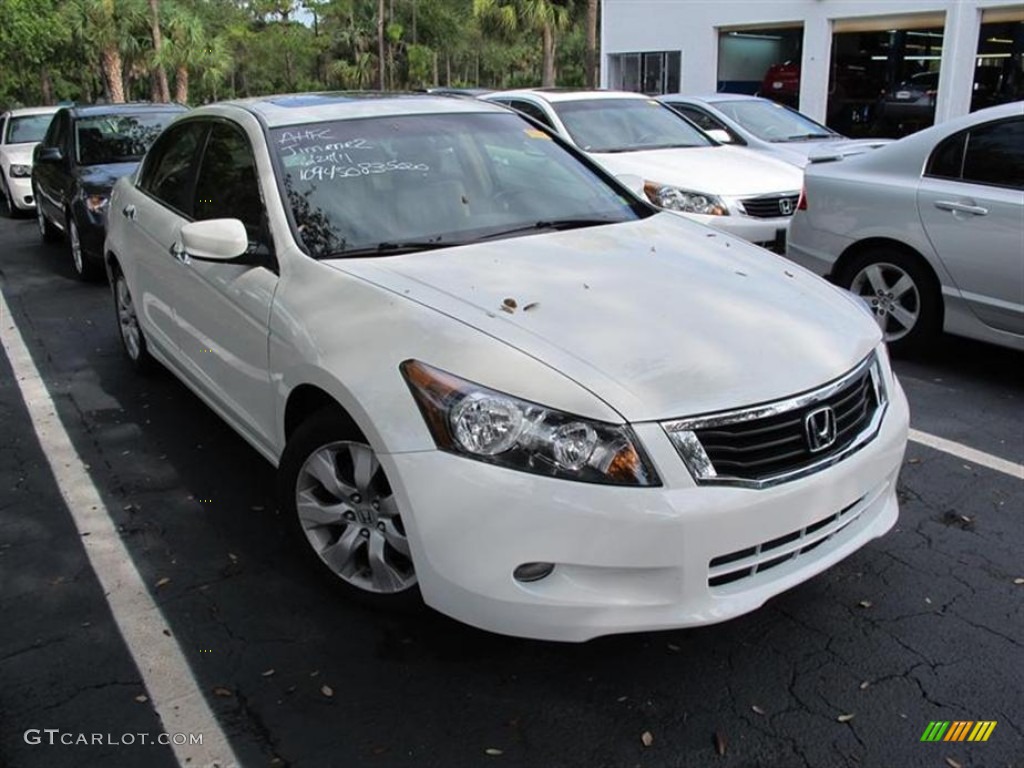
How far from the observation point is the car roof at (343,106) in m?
3.88

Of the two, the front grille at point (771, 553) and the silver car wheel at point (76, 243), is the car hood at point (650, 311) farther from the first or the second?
the silver car wheel at point (76, 243)

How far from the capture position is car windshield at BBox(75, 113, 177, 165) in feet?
29.6

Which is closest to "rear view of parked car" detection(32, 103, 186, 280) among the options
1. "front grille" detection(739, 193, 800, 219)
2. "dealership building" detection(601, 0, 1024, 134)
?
"front grille" detection(739, 193, 800, 219)

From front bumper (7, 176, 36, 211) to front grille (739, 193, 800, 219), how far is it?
33.6 ft

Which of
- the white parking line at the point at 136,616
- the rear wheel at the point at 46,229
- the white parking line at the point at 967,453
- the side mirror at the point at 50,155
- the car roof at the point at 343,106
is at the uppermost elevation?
the car roof at the point at 343,106

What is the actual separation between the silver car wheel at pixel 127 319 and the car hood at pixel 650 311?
273 centimetres

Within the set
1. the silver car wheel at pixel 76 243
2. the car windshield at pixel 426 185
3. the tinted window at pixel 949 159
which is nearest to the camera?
the car windshield at pixel 426 185

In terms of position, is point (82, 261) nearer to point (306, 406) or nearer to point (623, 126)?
point (623, 126)

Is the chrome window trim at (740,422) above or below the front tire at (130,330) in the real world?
above

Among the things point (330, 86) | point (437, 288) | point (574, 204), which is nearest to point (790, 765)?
point (437, 288)

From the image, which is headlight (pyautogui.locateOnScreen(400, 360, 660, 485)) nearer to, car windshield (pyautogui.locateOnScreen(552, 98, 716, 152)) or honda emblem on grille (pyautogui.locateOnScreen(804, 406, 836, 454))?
honda emblem on grille (pyautogui.locateOnScreen(804, 406, 836, 454))

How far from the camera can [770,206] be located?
7422mm

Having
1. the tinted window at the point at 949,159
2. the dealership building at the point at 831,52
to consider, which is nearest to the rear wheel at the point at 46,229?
the tinted window at the point at 949,159

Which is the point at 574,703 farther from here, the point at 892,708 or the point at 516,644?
the point at 892,708
